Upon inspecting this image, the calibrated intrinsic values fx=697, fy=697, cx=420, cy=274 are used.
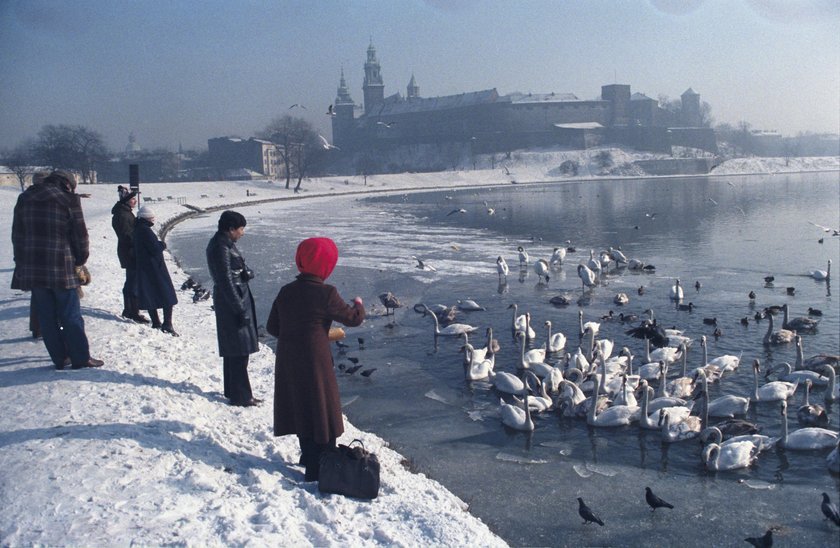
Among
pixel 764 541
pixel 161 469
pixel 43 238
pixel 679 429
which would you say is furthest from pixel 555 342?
pixel 43 238

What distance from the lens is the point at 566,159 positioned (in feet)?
348

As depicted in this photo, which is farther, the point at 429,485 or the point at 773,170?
the point at 773,170

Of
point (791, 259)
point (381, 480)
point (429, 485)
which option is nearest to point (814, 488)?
point (429, 485)

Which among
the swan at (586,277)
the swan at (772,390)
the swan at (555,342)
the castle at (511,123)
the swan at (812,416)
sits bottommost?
the swan at (812,416)

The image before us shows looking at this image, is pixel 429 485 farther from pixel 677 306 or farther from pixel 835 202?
pixel 835 202

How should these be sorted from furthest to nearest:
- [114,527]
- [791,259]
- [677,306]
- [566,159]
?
[566,159], [791,259], [677,306], [114,527]

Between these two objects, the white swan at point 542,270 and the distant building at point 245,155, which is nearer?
the white swan at point 542,270

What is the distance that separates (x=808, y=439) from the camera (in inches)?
300

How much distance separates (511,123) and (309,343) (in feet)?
389

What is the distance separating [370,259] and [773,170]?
4035 inches

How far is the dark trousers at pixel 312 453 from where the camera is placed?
5086 mm

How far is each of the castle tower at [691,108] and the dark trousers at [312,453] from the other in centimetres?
14153

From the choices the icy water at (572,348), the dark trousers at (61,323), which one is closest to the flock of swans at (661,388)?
the icy water at (572,348)

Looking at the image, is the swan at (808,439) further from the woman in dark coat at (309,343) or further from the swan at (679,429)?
the woman in dark coat at (309,343)
